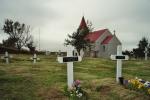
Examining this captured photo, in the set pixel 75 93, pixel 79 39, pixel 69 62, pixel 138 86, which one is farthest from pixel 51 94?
pixel 79 39

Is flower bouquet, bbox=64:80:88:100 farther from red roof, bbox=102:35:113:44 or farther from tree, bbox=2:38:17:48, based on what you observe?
tree, bbox=2:38:17:48

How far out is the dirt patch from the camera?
9.90 metres

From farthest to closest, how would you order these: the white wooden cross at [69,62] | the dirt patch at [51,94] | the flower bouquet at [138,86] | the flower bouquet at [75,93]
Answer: the white wooden cross at [69,62]
the flower bouquet at [138,86]
the dirt patch at [51,94]
the flower bouquet at [75,93]

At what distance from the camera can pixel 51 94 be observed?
10328 mm

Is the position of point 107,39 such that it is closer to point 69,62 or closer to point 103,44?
point 103,44

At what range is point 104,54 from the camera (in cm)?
6569

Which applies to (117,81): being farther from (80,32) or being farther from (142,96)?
(80,32)

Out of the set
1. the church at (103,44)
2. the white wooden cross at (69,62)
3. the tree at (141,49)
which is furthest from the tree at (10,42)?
the white wooden cross at (69,62)

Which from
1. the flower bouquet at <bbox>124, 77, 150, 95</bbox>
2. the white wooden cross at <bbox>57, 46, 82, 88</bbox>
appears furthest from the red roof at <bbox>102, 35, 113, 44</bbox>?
the white wooden cross at <bbox>57, 46, 82, 88</bbox>

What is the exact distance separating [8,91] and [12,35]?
63.6 m

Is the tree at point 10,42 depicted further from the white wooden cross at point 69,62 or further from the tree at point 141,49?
the white wooden cross at point 69,62

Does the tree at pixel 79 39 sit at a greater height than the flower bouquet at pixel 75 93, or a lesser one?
greater

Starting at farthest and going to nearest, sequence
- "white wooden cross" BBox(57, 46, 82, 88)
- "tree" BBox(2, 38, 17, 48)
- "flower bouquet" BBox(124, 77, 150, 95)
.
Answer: "tree" BBox(2, 38, 17, 48) < "white wooden cross" BBox(57, 46, 82, 88) < "flower bouquet" BBox(124, 77, 150, 95)

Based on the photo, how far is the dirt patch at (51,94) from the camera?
32.5 feet
